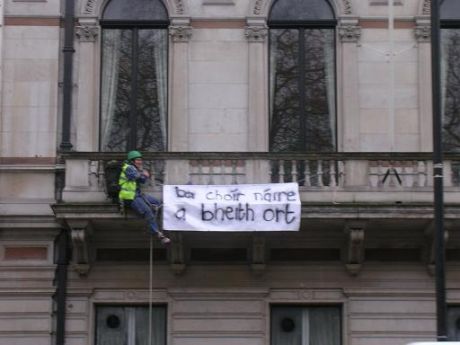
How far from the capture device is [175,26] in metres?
20.2

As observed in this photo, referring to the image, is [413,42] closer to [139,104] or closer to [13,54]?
[139,104]

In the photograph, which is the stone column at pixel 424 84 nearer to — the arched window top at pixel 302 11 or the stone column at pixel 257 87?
the arched window top at pixel 302 11

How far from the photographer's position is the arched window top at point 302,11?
2052cm

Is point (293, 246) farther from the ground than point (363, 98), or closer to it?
closer to it

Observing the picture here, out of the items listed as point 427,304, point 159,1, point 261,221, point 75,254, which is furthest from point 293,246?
point 159,1

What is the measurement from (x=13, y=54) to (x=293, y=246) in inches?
249

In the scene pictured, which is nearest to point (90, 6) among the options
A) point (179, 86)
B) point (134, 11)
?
point (134, 11)

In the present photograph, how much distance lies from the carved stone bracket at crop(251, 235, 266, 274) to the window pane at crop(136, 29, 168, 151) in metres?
2.66

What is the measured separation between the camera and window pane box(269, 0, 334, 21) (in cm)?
2053

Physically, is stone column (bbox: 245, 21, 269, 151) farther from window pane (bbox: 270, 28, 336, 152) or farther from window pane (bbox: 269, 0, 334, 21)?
window pane (bbox: 269, 0, 334, 21)

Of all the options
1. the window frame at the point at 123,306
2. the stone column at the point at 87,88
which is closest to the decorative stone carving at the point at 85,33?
the stone column at the point at 87,88

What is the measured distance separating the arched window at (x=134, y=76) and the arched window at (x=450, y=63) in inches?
208

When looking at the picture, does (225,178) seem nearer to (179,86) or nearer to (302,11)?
(179,86)

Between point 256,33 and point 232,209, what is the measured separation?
375cm
